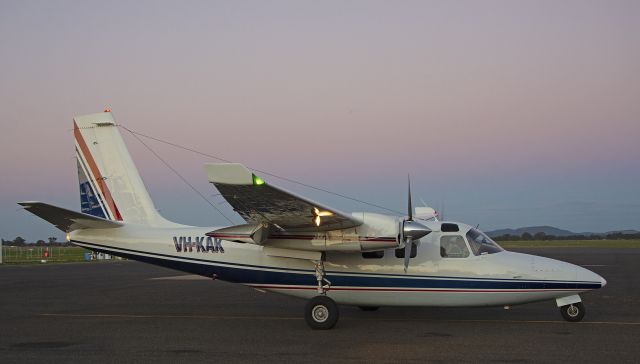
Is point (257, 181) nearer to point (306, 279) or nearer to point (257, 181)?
point (257, 181)

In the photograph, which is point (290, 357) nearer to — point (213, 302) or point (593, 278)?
point (593, 278)

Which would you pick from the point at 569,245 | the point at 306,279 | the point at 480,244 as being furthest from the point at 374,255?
the point at 569,245

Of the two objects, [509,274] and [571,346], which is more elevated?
[509,274]

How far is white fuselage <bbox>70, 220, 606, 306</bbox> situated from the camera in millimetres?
13523

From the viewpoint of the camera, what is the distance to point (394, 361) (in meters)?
9.62

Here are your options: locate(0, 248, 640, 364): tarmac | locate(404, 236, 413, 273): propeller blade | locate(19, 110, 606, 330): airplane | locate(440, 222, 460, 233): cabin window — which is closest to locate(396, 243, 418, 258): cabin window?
locate(19, 110, 606, 330): airplane

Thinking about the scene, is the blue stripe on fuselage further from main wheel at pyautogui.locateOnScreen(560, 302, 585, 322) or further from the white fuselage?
main wheel at pyautogui.locateOnScreen(560, 302, 585, 322)

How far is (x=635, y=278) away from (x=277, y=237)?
62.2 feet

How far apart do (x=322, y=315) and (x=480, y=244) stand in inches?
153

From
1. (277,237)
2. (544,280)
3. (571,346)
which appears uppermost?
(277,237)

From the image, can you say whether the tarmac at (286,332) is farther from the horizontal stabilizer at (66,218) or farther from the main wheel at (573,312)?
the horizontal stabilizer at (66,218)

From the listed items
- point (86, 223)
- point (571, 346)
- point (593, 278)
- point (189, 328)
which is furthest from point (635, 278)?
point (86, 223)

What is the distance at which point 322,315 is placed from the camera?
13.2 metres

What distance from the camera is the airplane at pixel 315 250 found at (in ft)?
43.0
